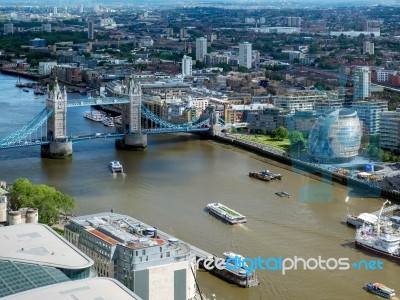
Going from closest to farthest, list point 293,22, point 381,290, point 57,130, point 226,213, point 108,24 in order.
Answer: point 381,290
point 226,213
point 57,130
point 293,22
point 108,24

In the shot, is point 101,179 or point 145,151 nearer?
point 101,179

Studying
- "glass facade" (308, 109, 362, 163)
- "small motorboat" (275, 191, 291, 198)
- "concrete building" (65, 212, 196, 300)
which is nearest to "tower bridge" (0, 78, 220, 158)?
"glass facade" (308, 109, 362, 163)

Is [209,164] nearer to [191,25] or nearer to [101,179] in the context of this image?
[101,179]

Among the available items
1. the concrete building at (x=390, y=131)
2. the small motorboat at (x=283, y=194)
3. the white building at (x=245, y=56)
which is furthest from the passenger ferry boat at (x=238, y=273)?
the white building at (x=245, y=56)

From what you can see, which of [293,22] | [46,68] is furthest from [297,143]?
[293,22]

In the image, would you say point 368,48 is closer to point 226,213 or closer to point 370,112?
point 370,112

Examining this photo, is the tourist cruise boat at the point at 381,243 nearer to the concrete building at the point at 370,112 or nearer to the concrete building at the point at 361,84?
the concrete building at the point at 370,112

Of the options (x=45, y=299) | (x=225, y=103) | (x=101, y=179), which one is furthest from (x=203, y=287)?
(x=225, y=103)
